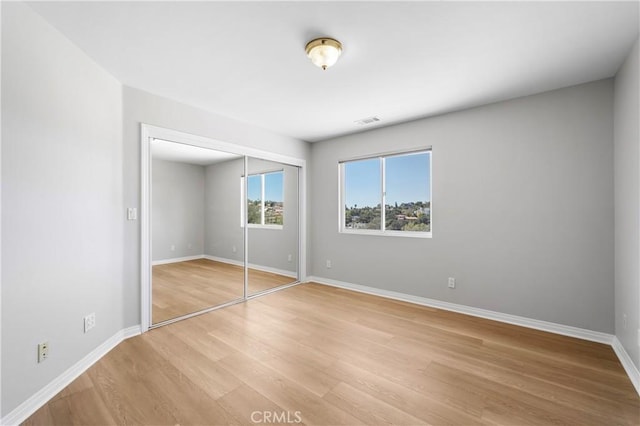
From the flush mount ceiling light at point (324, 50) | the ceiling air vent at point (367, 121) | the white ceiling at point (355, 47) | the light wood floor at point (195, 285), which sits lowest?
the light wood floor at point (195, 285)

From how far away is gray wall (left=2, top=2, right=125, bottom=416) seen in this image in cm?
159

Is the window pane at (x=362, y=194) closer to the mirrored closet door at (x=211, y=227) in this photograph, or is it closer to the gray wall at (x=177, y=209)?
the mirrored closet door at (x=211, y=227)

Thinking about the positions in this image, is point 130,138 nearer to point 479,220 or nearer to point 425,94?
point 425,94

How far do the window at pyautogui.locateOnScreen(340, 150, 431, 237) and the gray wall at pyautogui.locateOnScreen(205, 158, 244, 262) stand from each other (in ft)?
5.61

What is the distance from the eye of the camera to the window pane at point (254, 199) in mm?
3866

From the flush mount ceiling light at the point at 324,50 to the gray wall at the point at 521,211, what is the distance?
2.06 m

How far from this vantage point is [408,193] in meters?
3.87

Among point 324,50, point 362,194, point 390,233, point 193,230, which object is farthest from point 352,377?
point 362,194

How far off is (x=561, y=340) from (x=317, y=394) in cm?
247

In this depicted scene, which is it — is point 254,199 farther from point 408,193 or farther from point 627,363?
point 627,363

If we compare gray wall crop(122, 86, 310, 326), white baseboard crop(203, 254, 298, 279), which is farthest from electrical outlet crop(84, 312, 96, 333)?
white baseboard crop(203, 254, 298, 279)

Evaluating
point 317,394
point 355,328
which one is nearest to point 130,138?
point 317,394

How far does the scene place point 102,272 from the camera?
2359 millimetres

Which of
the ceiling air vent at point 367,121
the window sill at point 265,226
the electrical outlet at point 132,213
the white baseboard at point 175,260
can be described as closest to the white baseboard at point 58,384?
the white baseboard at point 175,260
